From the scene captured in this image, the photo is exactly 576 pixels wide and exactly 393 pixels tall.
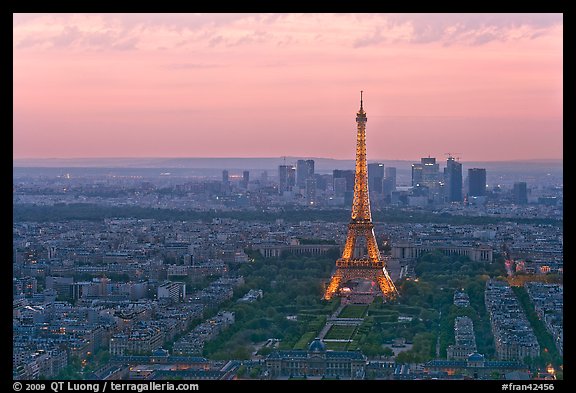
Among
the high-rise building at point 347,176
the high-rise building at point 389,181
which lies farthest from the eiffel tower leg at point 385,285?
the high-rise building at point 389,181

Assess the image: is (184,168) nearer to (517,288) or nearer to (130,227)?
(130,227)

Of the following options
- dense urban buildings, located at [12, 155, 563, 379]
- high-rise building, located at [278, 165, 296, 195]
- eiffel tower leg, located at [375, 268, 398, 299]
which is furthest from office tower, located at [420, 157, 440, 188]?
eiffel tower leg, located at [375, 268, 398, 299]

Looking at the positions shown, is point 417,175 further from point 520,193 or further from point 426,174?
point 520,193

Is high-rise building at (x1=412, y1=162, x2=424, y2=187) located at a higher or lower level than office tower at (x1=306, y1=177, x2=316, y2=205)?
higher

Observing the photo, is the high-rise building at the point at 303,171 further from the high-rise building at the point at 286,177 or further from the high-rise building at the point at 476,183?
the high-rise building at the point at 476,183

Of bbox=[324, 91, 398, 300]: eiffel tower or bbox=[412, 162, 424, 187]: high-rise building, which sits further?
bbox=[412, 162, 424, 187]: high-rise building

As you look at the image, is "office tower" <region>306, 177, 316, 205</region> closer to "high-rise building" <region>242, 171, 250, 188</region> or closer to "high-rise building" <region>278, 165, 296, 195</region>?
"high-rise building" <region>278, 165, 296, 195</region>
